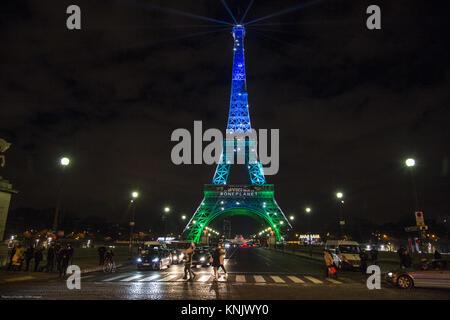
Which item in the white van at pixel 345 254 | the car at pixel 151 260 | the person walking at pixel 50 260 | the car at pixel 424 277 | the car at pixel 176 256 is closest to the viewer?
the car at pixel 424 277

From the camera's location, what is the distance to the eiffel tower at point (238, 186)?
7131 centimetres

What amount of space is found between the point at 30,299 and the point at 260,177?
66.4m

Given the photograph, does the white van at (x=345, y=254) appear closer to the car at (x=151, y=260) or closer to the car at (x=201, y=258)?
the car at (x=201, y=258)

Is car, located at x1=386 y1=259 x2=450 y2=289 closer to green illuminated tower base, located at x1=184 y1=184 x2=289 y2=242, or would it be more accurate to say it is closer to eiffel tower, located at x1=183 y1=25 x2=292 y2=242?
eiffel tower, located at x1=183 y1=25 x2=292 y2=242

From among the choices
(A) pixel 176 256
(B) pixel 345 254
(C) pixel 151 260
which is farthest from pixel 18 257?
(B) pixel 345 254

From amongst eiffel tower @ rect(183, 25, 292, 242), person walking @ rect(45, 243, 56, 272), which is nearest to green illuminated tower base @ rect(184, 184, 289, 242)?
eiffel tower @ rect(183, 25, 292, 242)

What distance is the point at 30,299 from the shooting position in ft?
33.1

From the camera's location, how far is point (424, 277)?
13.4 m

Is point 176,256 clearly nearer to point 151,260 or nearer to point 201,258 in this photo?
point 201,258

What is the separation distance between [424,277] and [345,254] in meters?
9.42

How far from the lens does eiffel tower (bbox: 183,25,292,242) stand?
234ft

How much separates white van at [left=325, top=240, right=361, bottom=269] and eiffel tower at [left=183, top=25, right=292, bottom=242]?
4585cm

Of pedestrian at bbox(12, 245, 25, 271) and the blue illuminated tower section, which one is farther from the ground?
the blue illuminated tower section

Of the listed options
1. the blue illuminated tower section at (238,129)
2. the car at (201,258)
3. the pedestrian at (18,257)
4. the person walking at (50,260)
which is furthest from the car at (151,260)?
the blue illuminated tower section at (238,129)
